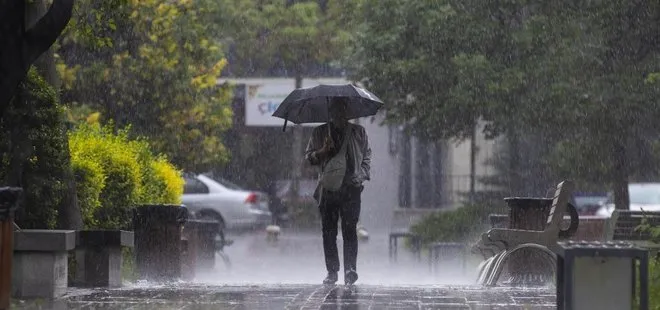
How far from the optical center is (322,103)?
14.9 m

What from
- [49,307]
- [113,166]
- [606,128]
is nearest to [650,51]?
[606,128]

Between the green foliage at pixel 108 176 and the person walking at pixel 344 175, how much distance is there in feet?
8.60

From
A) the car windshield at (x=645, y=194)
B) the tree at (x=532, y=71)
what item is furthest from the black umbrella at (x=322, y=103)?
the car windshield at (x=645, y=194)

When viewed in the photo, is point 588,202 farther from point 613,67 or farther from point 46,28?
point 46,28

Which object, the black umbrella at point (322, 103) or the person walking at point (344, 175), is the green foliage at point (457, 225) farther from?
the person walking at point (344, 175)

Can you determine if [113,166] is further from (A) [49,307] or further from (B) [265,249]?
(B) [265,249]

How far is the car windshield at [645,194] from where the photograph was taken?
3241 cm

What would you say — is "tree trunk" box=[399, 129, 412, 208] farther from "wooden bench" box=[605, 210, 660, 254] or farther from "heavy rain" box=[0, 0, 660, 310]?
"wooden bench" box=[605, 210, 660, 254]

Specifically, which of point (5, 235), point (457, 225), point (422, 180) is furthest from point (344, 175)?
point (422, 180)

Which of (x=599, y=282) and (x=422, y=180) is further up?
(x=422, y=180)

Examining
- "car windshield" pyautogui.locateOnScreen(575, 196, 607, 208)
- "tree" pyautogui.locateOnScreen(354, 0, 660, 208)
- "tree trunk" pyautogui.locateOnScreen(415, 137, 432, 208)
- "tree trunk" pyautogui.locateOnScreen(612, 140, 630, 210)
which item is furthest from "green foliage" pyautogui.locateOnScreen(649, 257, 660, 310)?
"tree trunk" pyautogui.locateOnScreen(415, 137, 432, 208)

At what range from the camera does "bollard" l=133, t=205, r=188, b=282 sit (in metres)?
15.8

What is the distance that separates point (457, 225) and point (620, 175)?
427 centimetres

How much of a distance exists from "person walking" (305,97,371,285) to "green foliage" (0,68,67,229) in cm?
240
